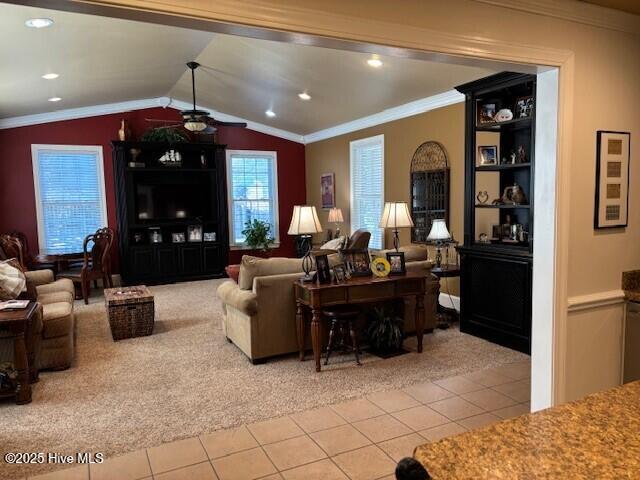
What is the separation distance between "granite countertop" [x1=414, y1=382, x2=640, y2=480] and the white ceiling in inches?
168

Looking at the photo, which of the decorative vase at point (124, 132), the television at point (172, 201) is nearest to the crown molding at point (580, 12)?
the decorative vase at point (124, 132)

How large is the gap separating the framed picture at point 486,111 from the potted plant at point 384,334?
2138mm

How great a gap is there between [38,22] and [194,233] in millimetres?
5020

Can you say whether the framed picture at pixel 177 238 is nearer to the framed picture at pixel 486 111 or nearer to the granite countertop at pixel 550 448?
the framed picture at pixel 486 111

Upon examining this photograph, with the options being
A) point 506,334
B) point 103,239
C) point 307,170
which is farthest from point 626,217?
point 307,170

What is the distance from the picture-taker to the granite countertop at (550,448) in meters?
0.94

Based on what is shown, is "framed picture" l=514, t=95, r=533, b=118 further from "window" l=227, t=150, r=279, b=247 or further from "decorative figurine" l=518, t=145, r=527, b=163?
"window" l=227, t=150, r=279, b=247

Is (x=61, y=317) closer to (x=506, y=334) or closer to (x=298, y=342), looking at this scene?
(x=298, y=342)

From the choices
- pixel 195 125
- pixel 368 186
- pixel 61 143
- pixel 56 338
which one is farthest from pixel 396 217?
pixel 61 143

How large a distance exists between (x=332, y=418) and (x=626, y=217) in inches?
87.5

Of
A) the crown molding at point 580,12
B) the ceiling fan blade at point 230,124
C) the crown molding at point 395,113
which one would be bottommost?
the crown molding at point 580,12

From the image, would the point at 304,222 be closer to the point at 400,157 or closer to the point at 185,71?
the point at 400,157

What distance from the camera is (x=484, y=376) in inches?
147

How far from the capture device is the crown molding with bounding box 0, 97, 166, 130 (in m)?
7.39
